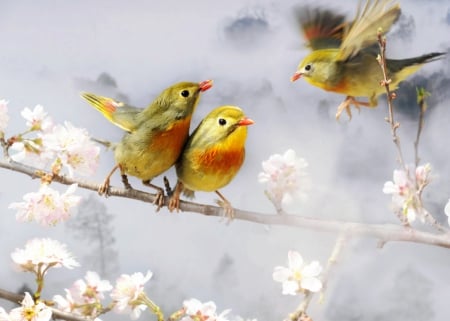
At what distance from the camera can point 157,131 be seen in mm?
1258

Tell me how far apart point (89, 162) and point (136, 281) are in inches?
10.0

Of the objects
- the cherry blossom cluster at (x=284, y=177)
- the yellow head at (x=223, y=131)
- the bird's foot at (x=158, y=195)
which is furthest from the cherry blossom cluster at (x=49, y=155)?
the cherry blossom cluster at (x=284, y=177)

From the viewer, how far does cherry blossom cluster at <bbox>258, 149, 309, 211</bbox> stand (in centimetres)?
137

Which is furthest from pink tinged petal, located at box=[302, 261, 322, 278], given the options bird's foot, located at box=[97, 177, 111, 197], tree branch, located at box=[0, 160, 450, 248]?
bird's foot, located at box=[97, 177, 111, 197]

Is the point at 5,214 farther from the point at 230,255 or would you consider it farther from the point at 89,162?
the point at 230,255

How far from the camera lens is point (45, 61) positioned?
1.44 m

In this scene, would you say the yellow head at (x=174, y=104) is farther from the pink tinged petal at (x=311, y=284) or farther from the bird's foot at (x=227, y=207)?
the pink tinged petal at (x=311, y=284)

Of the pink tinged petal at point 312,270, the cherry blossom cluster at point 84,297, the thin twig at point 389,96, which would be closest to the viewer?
the cherry blossom cluster at point 84,297

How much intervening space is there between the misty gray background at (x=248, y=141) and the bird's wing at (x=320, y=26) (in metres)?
0.02

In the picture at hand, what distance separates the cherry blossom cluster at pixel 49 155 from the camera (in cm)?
129

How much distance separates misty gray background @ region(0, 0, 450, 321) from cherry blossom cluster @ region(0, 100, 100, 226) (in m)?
0.05

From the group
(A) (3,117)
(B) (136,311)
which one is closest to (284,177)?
(B) (136,311)

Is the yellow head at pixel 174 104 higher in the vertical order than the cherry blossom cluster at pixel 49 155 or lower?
higher

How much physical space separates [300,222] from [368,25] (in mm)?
450
